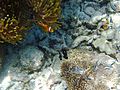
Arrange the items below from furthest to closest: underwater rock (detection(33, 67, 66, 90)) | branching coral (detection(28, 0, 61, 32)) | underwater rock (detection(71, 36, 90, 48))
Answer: underwater rock (detection(71, 36, 90, 48)) → underwater rock (detection(33, 67, 66, 90)) → branching coral (detection(28, 0, 61, 32))

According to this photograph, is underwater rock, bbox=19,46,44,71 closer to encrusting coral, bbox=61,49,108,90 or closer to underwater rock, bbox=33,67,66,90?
underwater rock, bbox=33,67,66,90

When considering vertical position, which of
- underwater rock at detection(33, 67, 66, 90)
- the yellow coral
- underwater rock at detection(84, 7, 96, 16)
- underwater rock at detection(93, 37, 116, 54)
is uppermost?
the yellow coral

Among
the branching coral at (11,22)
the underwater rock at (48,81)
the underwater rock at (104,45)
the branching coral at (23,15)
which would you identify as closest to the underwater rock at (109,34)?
the underwater rock at (104,45)

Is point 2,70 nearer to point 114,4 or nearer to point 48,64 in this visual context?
point 48,64

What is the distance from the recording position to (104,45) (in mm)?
4191

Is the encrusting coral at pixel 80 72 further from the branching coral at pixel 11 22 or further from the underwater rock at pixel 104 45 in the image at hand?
the branching coral at pixel 11 22

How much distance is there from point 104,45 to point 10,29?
53.0 inches

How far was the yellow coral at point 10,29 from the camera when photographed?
3539 mm

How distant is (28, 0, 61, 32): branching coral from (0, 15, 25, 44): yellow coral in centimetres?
27

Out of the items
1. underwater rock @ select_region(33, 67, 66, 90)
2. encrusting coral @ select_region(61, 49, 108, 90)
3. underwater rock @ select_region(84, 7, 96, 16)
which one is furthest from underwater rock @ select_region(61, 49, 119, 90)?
underwater rock @ select_region(84, 7, 96, 16)

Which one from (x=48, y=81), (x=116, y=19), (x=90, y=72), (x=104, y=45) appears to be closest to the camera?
(x=48, y=81)

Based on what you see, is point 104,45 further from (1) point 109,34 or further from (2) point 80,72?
(2) point 80,72

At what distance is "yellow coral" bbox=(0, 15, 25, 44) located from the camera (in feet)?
11.6

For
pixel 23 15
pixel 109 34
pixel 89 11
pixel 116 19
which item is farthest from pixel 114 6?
pixel 23 15
